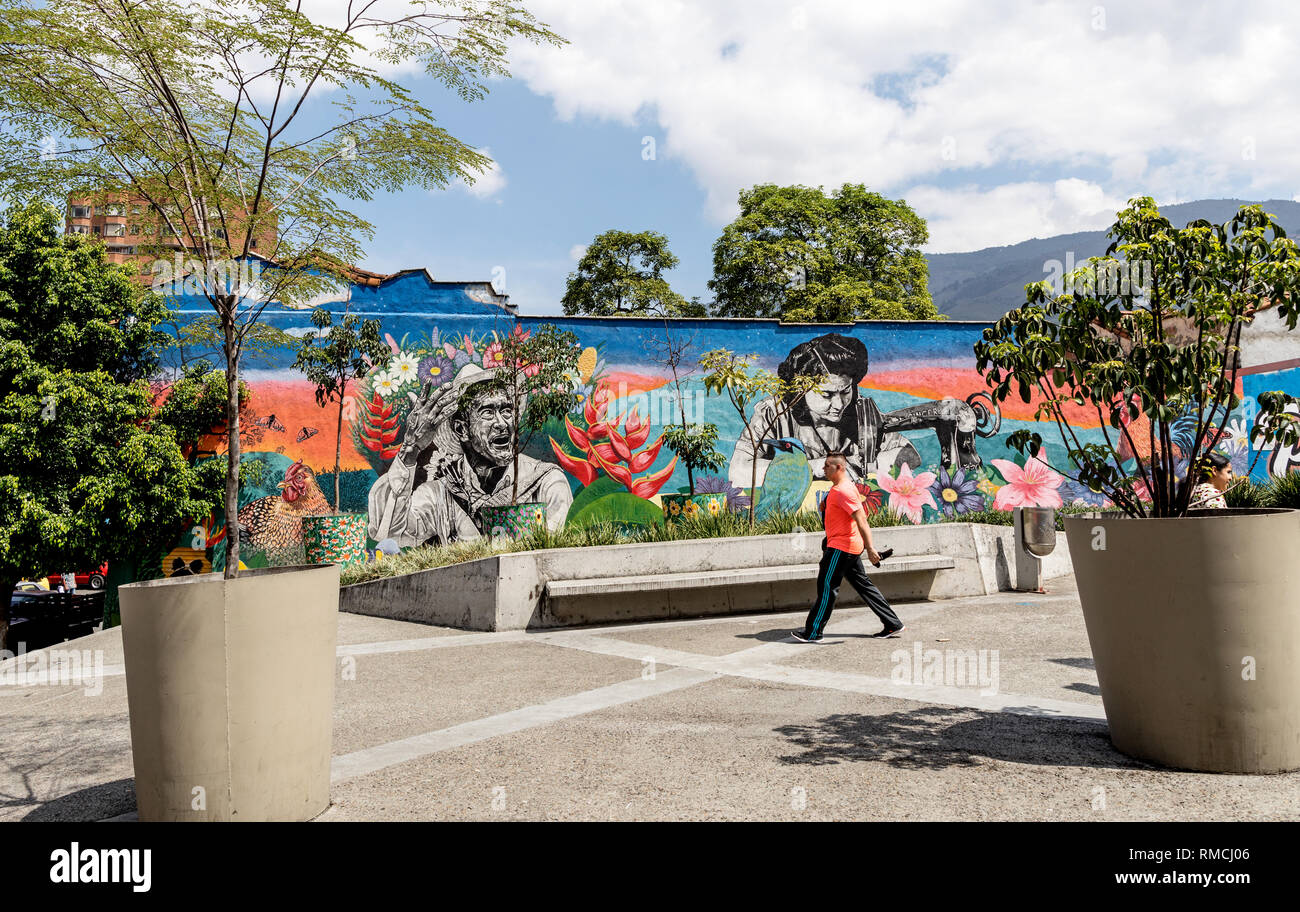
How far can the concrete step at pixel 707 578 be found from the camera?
9.67 metres

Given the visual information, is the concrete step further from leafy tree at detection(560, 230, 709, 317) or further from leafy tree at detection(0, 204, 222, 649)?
leafy tree at detection(560, 230, 709, 317)

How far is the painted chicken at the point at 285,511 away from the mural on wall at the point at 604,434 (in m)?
0.03

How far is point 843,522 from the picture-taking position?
26.9ft

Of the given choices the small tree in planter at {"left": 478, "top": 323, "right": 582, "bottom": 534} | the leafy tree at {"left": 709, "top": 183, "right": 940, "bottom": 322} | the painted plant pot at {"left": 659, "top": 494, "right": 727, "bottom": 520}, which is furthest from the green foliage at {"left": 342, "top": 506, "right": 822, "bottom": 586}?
the leafy tree at {"left": 709, "top": 183, "right": 940, "bottom": 322}

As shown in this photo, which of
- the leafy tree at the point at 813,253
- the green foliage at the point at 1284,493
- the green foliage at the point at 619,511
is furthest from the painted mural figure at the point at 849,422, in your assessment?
the leafy tree at the point at 813,253

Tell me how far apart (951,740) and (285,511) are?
14343 millimetres

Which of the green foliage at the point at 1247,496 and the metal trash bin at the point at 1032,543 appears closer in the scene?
the green foliage at the point at 1247,496

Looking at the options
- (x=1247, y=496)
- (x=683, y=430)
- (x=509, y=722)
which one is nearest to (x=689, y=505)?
(x=683, y=430)

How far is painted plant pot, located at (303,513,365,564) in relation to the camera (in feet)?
47.5

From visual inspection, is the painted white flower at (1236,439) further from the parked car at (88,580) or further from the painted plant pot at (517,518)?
the parked car at (88,580)

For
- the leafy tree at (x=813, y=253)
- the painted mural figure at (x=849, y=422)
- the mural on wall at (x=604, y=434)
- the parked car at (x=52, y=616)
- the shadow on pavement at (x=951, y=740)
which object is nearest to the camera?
the shadow on pavement at (x=951, y=740)

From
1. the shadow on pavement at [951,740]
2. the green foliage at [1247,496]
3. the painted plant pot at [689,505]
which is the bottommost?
the shadow on pavement at [951,740]

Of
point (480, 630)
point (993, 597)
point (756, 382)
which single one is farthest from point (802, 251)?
point (480, 630)
